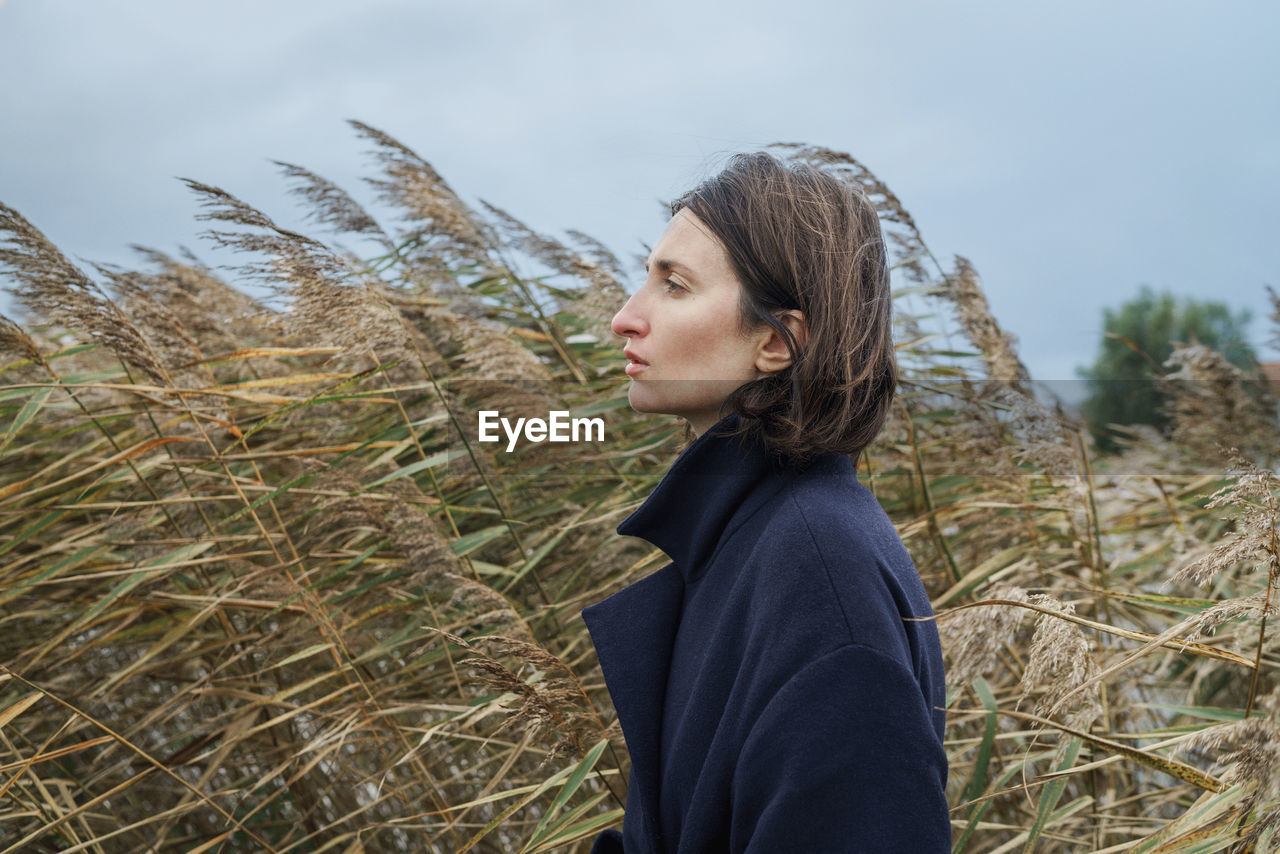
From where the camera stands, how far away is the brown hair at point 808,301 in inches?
43.3

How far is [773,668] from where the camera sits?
91cm

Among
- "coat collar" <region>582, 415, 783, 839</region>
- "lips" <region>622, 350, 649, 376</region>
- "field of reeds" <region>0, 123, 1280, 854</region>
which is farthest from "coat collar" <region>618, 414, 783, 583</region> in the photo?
"field of reeds" <region>0, 123, 1280, 854</region>

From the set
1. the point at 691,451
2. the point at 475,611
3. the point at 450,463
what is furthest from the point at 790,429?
the point at 450,463

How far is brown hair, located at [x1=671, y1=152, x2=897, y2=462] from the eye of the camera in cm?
110

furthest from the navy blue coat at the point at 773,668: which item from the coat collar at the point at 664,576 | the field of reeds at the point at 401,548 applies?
the field of reeds at the point at 401,548

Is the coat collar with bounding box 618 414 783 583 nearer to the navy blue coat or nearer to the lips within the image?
the navy blue coat

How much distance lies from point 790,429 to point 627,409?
1.67 meters

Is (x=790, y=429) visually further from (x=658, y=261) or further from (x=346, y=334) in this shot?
(x=346, y=334)

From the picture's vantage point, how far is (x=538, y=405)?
2.30 meters

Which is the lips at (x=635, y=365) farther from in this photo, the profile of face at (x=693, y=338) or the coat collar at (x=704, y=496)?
the coat collar at (x=704, y=496)

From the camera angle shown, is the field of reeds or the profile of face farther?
the field of reeds

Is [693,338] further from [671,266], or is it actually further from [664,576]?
[664,576]

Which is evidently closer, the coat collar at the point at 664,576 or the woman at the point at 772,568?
the woman at the point at 772,568

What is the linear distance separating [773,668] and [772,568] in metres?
0.10
